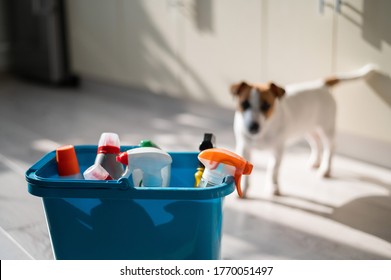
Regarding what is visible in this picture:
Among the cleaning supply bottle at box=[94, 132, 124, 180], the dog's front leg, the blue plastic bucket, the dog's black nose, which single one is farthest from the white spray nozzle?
the dog's front leg

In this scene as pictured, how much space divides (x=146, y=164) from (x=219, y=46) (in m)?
1.35

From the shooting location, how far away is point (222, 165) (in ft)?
3.93

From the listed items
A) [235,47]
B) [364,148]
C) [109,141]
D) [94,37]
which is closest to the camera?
[109,141]

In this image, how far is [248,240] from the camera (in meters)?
1.53

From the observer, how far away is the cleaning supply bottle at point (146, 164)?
4.00 ft

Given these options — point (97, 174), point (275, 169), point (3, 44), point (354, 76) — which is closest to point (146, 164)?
point (97, 174)

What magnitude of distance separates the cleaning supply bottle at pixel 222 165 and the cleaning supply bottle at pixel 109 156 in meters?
0.20

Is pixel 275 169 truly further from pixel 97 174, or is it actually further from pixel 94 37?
pixel 94 37

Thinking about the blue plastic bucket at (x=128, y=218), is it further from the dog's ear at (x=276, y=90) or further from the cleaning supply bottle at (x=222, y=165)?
the dog's ear at (x=276, y=90)

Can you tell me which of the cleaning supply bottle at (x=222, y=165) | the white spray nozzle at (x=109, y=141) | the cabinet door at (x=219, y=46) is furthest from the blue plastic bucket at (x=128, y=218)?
the cabinet door at (x=219, y=46)

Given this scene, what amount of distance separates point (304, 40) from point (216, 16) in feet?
1.58

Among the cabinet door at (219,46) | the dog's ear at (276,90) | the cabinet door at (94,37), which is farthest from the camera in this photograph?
the cabinet door at (94,37)

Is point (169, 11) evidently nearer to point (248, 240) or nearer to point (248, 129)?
point (248, 129)

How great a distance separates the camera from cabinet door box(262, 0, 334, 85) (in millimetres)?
2070
